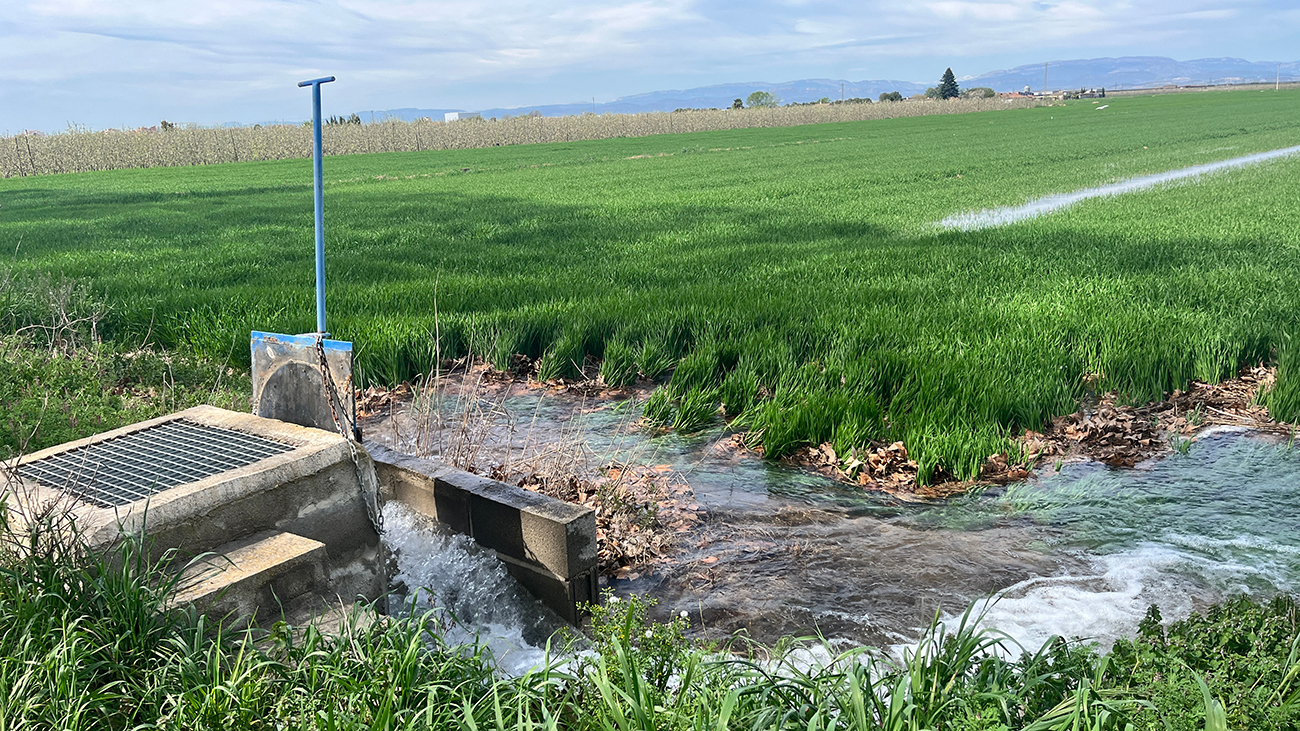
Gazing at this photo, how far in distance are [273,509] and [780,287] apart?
21.9 ft

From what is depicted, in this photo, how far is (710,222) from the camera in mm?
16016

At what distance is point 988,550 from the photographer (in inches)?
175

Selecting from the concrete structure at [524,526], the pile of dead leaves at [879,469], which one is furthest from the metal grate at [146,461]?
the pile of dead leaves at [879,469]

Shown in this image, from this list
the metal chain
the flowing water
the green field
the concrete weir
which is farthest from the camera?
the green field

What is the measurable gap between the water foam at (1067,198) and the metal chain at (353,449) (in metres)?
12.6

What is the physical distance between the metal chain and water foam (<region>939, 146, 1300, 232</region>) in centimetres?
1261

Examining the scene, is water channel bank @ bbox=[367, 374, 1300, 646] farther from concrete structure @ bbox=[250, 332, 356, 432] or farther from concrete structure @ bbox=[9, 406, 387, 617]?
concrete structure @ bbox=[9, 406, 387, 617]

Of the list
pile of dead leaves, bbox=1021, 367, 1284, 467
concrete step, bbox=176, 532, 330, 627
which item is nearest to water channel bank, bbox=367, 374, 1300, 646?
pile of dead leaves, bbox=1021, 367, 1284, 467

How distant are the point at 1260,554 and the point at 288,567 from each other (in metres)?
4.41

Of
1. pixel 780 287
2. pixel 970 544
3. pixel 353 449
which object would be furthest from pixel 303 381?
pixel 780 287

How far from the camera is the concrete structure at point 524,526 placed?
3938mm

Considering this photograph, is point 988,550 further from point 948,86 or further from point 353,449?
point 948,86

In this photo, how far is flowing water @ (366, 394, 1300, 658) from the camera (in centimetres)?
387

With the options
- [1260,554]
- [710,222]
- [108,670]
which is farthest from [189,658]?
[710,222]
